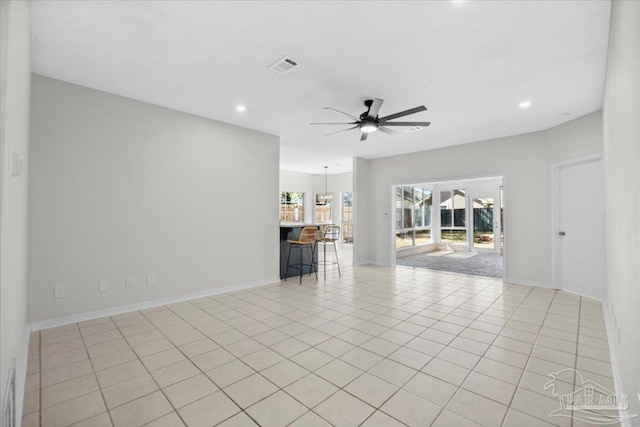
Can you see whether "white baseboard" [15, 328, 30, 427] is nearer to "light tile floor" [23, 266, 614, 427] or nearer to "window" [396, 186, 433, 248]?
"light tile floor" [23, 266, 614, 427]

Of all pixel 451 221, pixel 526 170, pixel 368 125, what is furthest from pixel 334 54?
pixel 451 221

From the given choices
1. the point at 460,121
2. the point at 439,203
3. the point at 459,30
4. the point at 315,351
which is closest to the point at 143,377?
the point at 315,351

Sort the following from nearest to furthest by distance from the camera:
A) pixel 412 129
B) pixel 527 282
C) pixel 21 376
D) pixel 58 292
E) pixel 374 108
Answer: pixel 21 376 → pixel 58 292 → pixel 374 108 → pixel 412 129 → pixel 527 282

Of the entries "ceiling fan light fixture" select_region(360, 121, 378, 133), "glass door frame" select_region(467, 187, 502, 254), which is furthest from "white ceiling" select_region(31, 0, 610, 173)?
"glass door frame" select_region(467, 187, 502, 254)

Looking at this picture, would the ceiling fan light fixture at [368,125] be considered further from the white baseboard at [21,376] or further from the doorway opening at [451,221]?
the doorway opening at [451,221]

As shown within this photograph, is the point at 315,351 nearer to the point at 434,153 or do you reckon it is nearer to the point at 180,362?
the point at 180,362

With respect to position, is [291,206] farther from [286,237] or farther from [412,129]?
[412,129]

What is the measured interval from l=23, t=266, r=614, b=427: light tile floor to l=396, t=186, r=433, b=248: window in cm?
511

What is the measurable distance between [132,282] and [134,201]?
1.05 meters

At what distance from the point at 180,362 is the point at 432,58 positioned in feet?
11.9

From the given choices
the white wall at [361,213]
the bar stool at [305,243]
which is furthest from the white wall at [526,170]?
the bar stool at [305,243]

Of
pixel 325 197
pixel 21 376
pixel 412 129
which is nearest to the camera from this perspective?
pixel 21 376

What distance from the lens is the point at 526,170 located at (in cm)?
524

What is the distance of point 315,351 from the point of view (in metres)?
2.66
